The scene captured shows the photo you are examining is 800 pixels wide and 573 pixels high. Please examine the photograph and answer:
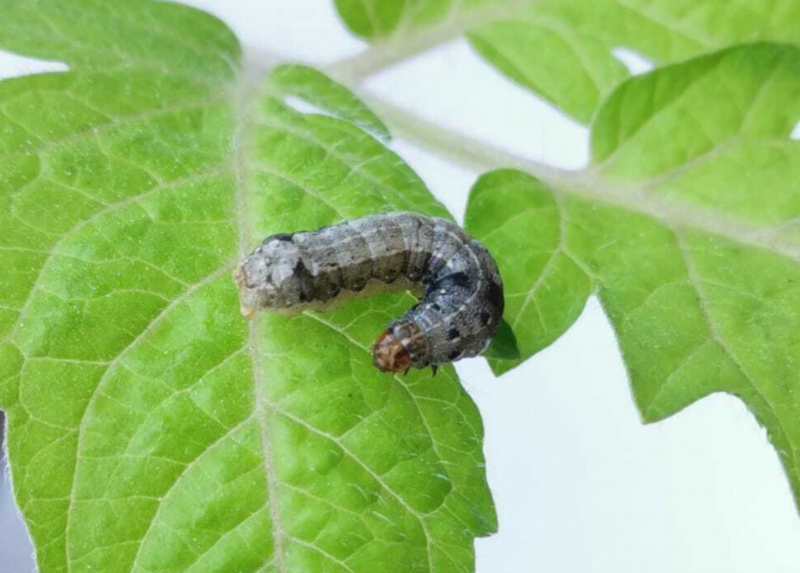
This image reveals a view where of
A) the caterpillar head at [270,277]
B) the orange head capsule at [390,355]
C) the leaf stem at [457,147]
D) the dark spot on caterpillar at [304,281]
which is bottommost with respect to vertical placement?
the leaf stem at [457,147]

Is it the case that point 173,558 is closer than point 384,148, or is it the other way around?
point 173,558

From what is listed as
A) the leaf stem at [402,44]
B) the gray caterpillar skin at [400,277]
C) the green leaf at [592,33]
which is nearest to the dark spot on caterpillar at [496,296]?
the gray caterpillar skin at [400,277]

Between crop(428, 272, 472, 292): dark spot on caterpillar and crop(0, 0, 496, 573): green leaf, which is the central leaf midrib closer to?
crop(0, 0, 496, 573): green leaf

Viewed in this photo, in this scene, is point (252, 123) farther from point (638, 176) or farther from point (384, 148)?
point (638, 176)

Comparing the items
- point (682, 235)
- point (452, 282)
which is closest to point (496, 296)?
point (452, 282)

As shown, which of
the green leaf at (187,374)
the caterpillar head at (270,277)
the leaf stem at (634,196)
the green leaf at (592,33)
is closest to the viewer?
the green leaf at (187,374)

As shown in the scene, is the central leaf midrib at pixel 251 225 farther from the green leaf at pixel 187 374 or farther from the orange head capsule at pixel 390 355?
the orange head capsule at pixel 390 355

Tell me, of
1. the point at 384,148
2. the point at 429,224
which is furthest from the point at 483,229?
the point at 384,148
